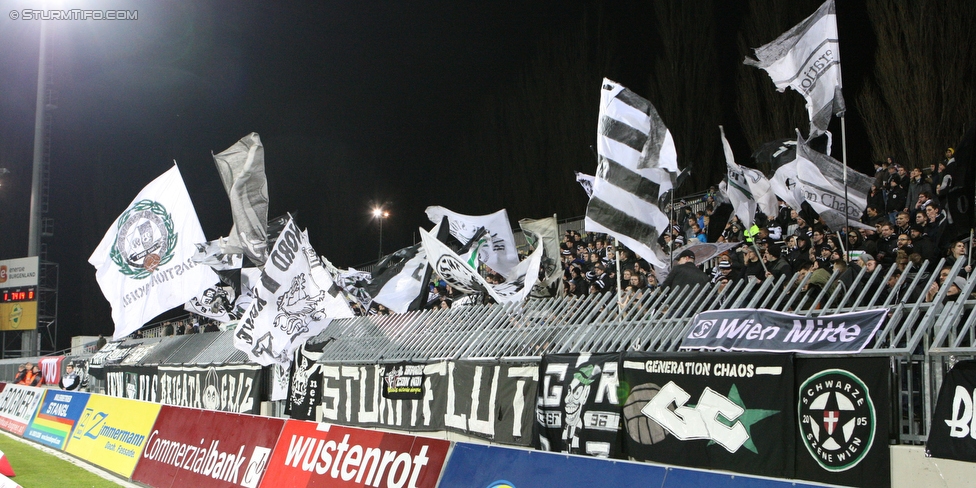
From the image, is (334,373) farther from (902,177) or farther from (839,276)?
(902,177)

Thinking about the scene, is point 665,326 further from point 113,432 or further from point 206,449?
point 113,432

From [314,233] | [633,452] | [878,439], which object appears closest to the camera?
[878,439]

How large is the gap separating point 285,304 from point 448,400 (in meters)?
3.95

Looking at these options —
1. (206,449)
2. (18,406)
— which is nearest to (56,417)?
(18,406)

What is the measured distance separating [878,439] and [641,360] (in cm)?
274

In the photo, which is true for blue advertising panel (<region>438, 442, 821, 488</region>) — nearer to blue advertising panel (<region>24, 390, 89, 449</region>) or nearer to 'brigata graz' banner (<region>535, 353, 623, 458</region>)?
'brigata graz' banner (<region>535, 353, 623, 458</region>)

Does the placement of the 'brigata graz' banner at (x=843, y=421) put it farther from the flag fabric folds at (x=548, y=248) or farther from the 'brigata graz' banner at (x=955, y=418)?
the flag fabric folds at (x=548, y=248)

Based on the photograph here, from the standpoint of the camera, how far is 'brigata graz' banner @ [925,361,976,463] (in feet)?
19.4

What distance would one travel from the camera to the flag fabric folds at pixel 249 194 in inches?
658

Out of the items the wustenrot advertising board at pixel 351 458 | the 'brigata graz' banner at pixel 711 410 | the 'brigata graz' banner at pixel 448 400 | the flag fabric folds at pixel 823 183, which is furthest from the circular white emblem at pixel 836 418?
the flag fabric folds at pixel 823 183

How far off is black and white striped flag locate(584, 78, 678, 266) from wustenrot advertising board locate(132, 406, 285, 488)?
4.67 meters

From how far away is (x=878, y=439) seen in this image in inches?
260

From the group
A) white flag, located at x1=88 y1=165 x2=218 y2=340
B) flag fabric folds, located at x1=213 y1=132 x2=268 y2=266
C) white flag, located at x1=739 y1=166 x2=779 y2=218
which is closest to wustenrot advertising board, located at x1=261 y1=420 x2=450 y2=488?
flag fabric folds, located at x1=213 y1=132 x2=268 y2=266

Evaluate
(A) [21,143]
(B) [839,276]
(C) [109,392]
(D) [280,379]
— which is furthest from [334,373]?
(A) [21,143]
